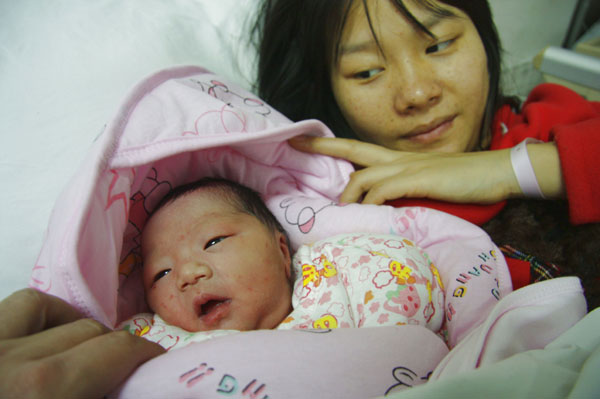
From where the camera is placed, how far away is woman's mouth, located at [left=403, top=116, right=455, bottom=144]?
103cm

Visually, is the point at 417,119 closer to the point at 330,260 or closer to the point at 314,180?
the point at 314,180

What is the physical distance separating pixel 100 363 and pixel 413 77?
0.87 meters

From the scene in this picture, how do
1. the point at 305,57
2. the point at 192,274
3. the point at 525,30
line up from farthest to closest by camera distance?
1. the point at 525,30
2. the point at 305,57
3. the point at 192,274

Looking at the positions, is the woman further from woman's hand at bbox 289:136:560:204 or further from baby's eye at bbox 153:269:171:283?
baby's eye at bbox 153:269:171:283

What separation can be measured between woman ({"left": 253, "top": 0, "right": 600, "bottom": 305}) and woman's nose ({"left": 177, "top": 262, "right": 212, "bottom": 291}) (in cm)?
46

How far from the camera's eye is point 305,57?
1.18m

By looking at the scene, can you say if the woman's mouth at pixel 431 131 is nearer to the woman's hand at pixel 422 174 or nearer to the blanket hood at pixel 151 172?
the woman's hand at pixel 422 174

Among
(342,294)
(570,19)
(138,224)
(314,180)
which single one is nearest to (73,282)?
(138,224)

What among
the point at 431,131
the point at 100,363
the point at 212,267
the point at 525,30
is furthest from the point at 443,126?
the point at 525,30

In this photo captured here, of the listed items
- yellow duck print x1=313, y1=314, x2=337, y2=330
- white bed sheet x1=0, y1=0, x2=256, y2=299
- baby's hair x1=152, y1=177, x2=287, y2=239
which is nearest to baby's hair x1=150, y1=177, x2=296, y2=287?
baby's hair x1=152, y1=177, x2=287, y2=239

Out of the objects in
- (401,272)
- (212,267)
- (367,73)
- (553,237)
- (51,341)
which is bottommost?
(553,237)

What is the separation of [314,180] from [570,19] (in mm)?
1786

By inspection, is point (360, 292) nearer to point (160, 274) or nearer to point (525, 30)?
point (160, 274)

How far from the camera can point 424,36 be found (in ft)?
3.04
